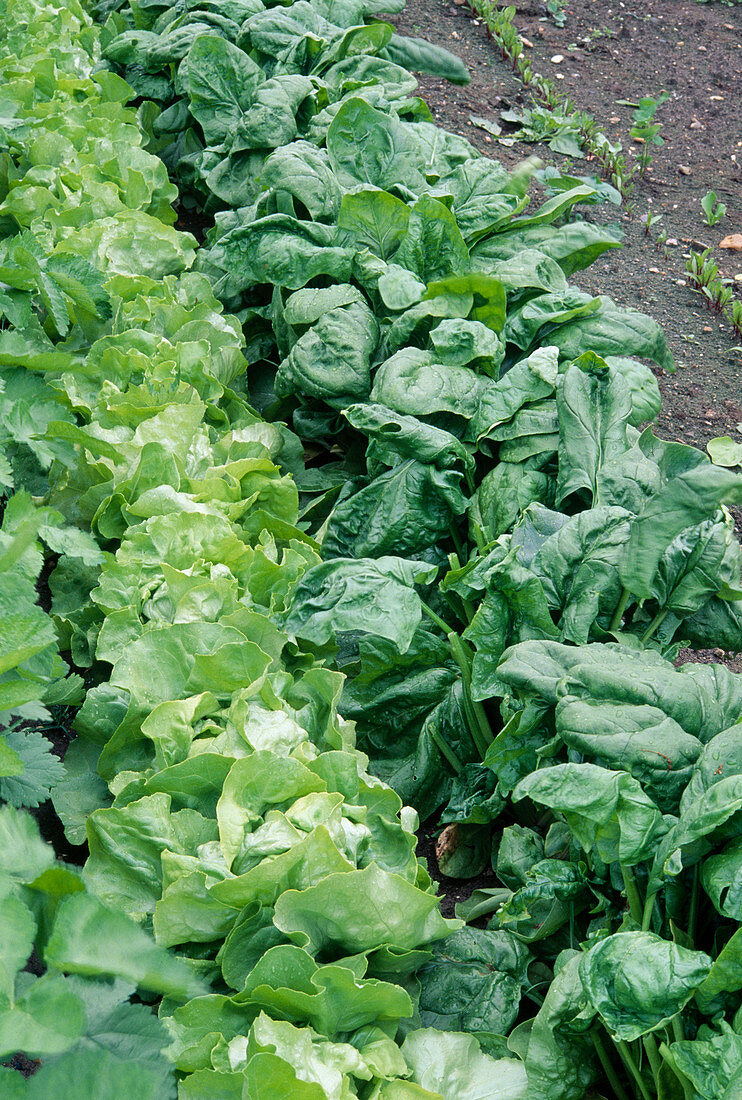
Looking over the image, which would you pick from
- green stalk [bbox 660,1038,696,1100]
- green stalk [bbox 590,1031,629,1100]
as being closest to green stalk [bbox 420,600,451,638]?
green stalk [bbox 590,1031,629,1100]

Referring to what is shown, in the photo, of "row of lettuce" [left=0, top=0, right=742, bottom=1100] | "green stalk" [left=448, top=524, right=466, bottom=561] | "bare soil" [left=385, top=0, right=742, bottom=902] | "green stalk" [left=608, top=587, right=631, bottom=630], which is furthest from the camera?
"bare soil" [left=385, top=0, right=742, bottom=902]

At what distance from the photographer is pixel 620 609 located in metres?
2.45

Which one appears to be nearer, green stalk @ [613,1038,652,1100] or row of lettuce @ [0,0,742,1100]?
row of lettuce @ [0,0,742,1100]

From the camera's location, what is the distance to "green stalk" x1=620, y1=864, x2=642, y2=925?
1905mm

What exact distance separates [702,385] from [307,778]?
2.86 m

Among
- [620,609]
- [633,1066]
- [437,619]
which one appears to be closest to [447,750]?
[437,619]

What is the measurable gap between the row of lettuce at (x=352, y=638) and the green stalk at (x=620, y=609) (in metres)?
0.01

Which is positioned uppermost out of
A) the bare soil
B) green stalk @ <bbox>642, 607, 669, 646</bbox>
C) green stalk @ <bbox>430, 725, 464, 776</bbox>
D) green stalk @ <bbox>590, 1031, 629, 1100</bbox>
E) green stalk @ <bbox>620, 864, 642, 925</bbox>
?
the bare soil

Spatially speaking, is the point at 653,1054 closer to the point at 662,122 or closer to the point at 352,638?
the point at 352,638

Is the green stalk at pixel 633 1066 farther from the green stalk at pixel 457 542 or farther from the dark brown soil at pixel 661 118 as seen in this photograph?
the dark brown soil at pixel 661 118

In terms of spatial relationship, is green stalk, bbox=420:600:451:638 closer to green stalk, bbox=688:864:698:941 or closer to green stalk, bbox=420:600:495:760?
green stalk, bbox=420:600:495:760

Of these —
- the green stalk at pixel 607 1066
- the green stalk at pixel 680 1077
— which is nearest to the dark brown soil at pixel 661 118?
the green stalk at pixel 607 1066

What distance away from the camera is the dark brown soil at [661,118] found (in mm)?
4215

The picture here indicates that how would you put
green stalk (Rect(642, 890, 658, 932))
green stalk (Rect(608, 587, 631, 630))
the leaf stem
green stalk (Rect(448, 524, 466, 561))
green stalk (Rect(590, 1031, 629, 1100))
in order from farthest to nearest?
green stalk (Rect(448, 524, 466, 561)) < the leaf stem < green stalk (Rect(608, 587, 631, 630)) < green stalk (Rect(590, 1031, 629, 1100)) < green stalk (Rect(642, 890, 658, 932))
